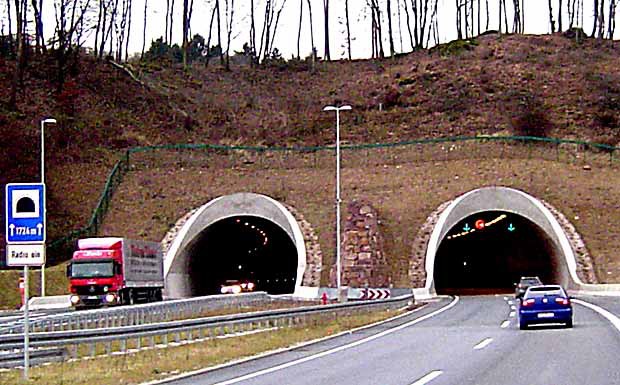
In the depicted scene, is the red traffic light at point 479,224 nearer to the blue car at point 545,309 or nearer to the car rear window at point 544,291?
the car rear window at point 544,291

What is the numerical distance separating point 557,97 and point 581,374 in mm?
76219

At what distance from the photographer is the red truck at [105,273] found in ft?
148

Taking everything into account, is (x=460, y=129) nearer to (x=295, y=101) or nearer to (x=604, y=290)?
(x=295, y=101)

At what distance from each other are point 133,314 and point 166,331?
36.5 feet

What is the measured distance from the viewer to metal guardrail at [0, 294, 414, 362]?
21.8 meters

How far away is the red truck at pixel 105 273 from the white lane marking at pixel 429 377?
28.9m

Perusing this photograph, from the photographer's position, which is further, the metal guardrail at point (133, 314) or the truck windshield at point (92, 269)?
the truck windshield at point (92, 269)

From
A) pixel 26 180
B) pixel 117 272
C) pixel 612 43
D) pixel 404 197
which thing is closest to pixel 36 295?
pixel 117 272

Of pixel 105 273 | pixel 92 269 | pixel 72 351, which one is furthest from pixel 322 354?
pixel 92 269

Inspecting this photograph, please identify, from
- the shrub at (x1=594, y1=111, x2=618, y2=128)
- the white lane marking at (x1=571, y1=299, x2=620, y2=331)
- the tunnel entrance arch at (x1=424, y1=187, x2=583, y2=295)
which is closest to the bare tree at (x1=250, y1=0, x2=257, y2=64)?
the shrub at (x1=594, y1=111, x2=618, y2=128)

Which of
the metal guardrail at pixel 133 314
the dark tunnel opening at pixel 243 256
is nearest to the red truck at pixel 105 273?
the metal guardrail at pixel 133 314

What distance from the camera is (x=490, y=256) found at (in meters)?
80.1

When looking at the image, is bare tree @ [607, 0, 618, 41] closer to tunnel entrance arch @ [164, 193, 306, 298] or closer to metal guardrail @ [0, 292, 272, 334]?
tunnel entrance arch @ [164, 193, 306, 298]

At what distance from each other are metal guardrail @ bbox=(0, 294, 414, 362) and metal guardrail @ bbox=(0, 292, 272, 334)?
146 inches
